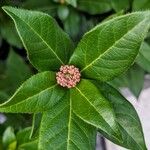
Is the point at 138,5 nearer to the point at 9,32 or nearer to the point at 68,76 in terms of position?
the point at 9,32

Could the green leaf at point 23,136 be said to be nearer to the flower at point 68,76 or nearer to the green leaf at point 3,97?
the green leaf at point 3,97

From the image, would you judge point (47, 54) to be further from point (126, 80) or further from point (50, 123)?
point (126, 80)

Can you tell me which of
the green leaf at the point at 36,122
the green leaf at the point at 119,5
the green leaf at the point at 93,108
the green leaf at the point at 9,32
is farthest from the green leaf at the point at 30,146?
the green leaf at the point at 119,5

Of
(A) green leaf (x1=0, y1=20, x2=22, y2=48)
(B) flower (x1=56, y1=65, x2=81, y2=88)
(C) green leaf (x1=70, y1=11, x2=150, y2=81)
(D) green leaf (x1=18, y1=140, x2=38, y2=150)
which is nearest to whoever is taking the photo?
(C) green leaf (x1=70, y1=11, x2=150, y2=81)

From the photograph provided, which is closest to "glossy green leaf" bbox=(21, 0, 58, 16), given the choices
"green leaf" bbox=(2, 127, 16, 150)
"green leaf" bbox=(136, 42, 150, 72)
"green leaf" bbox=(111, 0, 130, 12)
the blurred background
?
the blurred background

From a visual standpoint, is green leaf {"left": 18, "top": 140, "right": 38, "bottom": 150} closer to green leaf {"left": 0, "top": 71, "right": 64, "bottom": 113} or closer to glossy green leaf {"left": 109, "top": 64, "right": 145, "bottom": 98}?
green leaf {"left": 0, "top": 71, "right": 64, "bottom": 113}

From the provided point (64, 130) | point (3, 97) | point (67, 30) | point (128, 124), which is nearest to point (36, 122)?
point (64, 130)

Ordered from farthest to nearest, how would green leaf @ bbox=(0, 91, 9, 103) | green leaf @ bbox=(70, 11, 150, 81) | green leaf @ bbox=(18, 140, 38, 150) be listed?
green leaf @ bbox=(0, 91, 9, 103) → green leaf @ bbox=(18, 140, 38, 150) → green leaf @ bbox=(70, 11, 150, 81)
